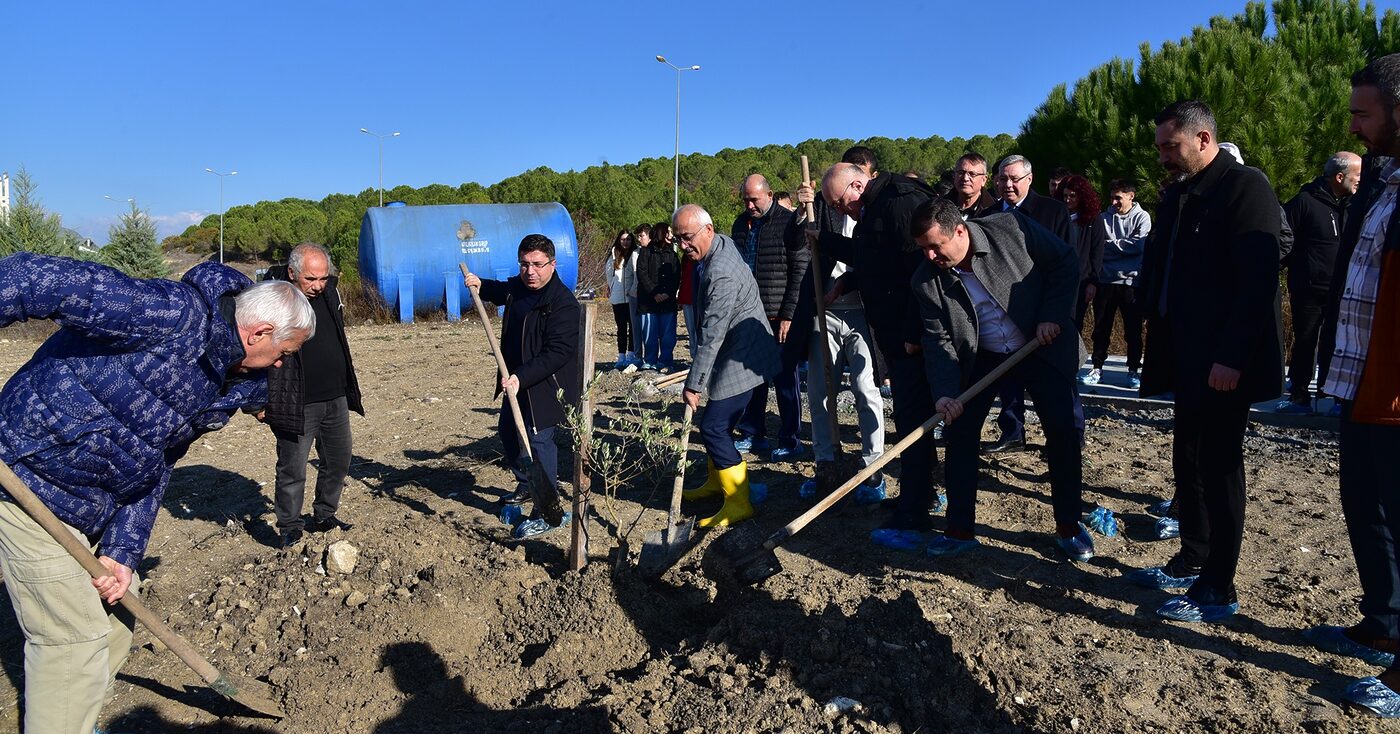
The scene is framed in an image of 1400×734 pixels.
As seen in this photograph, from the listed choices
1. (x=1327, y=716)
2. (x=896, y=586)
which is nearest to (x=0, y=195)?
(x=896, y=586)

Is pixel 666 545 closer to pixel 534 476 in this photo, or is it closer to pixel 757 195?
pixel 534 476

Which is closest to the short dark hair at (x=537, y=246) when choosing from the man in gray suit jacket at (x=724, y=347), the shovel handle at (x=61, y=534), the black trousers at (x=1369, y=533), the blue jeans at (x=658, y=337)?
the man in gray suit jacket at (x=724, y=347)

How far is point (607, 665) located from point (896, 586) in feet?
4.25

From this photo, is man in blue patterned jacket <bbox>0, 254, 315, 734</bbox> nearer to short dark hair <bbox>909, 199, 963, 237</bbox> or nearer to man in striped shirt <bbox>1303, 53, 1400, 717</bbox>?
short dark hair <bbox>909, 199, 963, 237</bbox>

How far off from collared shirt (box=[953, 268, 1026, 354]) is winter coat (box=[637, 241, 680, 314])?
20.7 feet

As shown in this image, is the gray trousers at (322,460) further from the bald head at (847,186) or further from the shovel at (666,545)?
the bald head at (847,186)

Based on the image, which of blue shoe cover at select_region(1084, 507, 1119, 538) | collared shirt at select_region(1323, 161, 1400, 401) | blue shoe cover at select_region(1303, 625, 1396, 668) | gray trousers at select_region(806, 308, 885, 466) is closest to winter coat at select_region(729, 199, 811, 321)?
gray trousers at select_region(806, 308, 885, 466)

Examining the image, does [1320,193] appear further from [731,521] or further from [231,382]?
[231,382]

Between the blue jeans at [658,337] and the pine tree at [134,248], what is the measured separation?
42.4 ft

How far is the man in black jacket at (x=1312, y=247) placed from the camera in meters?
6.35

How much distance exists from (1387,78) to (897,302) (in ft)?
7.84

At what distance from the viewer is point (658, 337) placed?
432 inches

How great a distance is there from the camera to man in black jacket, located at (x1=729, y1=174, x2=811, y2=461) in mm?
6223

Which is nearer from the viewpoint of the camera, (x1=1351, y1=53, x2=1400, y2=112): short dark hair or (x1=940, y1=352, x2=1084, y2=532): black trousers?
(x1=1351, y1=53, x2=1400, y2=112): short dark hair
